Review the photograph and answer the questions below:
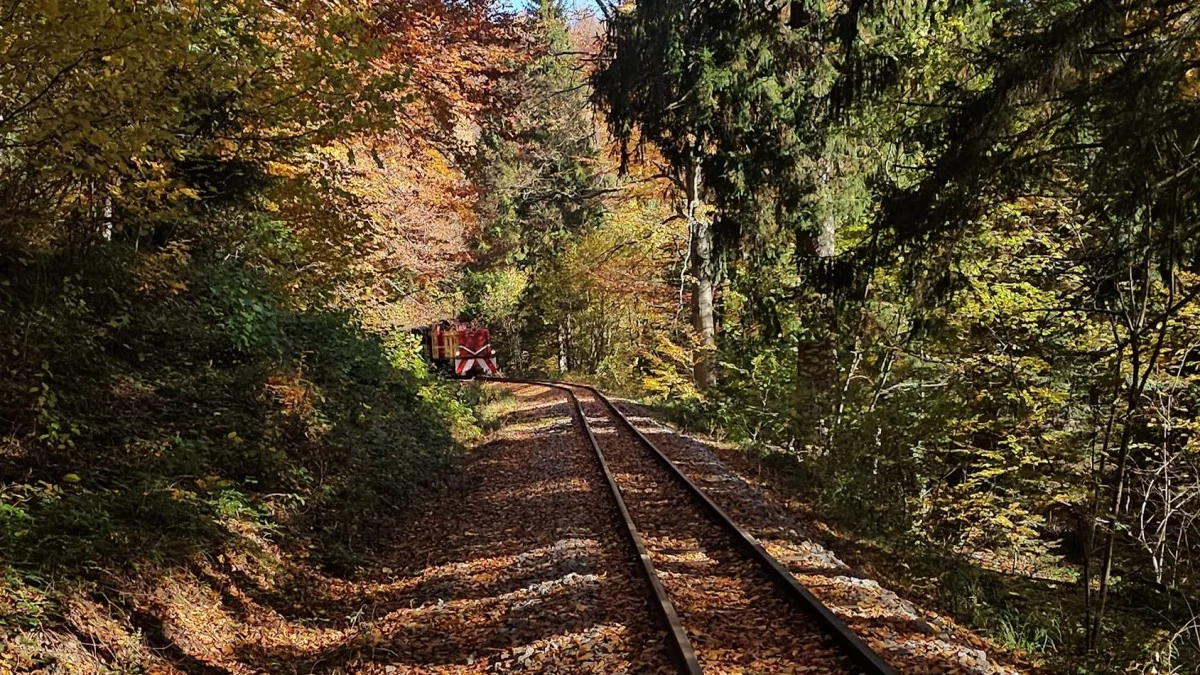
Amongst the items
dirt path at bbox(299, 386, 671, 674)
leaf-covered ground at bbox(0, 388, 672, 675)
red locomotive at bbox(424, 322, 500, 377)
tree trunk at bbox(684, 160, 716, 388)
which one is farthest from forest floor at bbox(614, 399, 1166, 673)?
red locomotive at bbox(424, 322, 500, 377)

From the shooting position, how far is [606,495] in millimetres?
9391

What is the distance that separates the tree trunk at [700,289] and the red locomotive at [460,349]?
14090 mm

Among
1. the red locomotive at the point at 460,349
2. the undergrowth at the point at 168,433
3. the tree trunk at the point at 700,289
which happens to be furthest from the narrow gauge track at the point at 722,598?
the red locomotive at the point at 460,349

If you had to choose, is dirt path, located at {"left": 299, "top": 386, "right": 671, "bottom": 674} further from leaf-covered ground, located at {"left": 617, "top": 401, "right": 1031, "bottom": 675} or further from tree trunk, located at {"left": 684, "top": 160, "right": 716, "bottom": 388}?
tree trunk, located at {"left": 684, "top": 160, "right": 716, "bottom": 388}

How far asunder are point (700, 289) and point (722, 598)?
1528 cm

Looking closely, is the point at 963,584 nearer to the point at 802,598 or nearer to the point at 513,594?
the point at 802,598

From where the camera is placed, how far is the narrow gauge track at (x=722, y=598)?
466cm

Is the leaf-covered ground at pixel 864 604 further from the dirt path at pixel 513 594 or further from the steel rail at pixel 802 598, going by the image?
the dirt path at pixel 513 594

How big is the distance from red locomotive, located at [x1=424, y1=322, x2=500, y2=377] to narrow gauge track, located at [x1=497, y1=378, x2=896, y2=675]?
2344 centimetres

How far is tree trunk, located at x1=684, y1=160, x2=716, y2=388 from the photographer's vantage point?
60.0ft

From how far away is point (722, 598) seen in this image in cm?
584

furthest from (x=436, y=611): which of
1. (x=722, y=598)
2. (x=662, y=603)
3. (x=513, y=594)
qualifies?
(x=722, y=598)

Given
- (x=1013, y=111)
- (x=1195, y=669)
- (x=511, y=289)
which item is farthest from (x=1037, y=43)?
(x=511, y=289)

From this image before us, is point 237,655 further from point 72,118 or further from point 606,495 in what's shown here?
point 606,495
